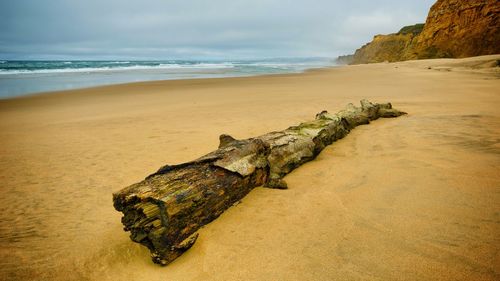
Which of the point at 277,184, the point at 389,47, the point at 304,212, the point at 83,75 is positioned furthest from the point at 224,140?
the point at 389,47

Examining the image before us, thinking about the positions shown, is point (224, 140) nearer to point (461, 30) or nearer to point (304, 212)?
point (304, 212)

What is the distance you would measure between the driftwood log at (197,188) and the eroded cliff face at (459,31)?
108 ft

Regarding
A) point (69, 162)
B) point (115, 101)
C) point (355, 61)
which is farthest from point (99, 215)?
point (355, 61)

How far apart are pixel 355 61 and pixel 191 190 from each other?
217ft

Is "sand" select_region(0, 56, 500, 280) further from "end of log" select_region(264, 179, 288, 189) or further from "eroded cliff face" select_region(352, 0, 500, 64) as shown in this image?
"eroded cliff face" select_region(352, 0, 500, 64)

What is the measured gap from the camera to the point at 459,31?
28234 mm

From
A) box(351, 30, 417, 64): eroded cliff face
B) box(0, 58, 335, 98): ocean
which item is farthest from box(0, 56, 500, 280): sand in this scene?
box(351, 30, 417, 64): eroded cliff face

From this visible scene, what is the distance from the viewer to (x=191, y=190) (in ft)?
8.32

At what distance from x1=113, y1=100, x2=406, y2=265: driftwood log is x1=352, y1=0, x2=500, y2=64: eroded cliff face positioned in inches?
1294

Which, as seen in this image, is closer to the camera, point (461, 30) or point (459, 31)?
point (461, 30)

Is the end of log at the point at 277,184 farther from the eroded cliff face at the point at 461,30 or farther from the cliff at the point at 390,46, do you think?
the cliff at the point at 390,46

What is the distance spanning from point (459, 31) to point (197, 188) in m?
35.9

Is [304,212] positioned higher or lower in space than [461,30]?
lower

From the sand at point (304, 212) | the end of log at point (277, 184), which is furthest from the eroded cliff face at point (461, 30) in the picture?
the end of log at point (277, 184)
